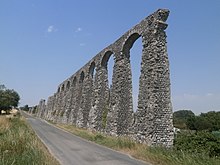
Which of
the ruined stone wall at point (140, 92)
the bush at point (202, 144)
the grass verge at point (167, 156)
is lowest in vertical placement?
the grass verge at point (167, 156)

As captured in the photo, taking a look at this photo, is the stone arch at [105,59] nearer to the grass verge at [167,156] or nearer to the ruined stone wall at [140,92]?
the ruined stone wall at [140,92]

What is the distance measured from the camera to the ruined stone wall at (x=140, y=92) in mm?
16000

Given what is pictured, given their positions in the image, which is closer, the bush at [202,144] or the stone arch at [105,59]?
the bush at [202,144]

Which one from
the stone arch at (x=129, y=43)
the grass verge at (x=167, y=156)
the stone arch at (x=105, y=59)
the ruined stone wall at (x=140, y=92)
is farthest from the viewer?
the stone arch at (x=105, y=59)

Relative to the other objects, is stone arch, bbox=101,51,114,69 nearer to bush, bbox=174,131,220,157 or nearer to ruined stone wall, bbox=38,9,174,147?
ruined stone wall, bbox=38,9,174,147

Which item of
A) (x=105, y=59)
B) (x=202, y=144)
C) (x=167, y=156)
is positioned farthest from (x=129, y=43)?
(x=167, y=156)

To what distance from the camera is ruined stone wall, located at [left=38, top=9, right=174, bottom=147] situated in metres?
16.0

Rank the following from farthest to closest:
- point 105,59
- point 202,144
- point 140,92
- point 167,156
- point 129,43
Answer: point 105,59, point 129,43, point 140,92, point 202,144, point 167,156

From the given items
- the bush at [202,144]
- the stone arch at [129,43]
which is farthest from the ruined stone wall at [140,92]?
the bush at [202,144]

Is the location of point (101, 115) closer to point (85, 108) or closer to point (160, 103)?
point (85, 108)

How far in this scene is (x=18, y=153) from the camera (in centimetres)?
873

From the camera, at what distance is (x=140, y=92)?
17578 mm

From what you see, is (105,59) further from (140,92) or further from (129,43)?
(140,92)

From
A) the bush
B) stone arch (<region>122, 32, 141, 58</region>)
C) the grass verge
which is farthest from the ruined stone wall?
the bush
